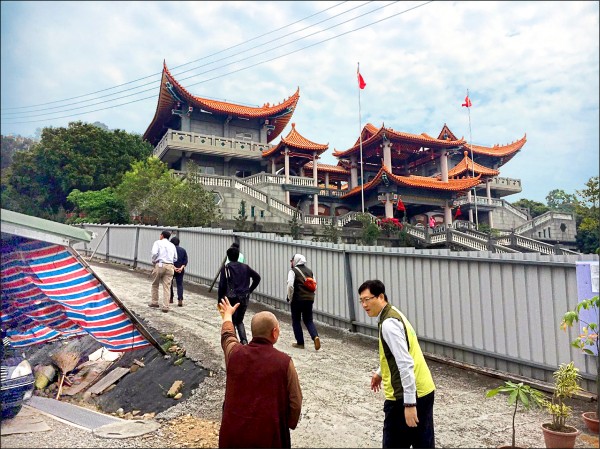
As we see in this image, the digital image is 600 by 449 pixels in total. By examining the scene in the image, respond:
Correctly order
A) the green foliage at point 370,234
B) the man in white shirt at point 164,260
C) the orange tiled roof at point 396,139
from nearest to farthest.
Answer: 1. the man in white shirt at point 164,260
2. the green foliage at point 370,234
3. the orange tiled roof at point 396,139

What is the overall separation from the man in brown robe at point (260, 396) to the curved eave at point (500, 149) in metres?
44.1

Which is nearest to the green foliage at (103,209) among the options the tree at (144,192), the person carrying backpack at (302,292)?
the tree at (144,192)

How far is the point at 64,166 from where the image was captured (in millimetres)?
26531

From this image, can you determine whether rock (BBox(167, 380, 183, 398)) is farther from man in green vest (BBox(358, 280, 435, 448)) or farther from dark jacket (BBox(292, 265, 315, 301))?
man in green vest (BBox(358, 280, 435, 448))

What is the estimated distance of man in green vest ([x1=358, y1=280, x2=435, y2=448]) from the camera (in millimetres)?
2705

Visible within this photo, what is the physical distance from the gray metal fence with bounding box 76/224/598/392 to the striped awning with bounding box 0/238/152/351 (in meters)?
4.10

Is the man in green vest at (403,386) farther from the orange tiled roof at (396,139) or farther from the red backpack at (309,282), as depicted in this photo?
the orange tiled roof at (396,139)

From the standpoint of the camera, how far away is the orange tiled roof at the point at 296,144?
31656 millimetres

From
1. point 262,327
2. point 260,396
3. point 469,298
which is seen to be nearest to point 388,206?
point 469,298

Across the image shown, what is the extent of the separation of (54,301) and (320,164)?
35.2 metres

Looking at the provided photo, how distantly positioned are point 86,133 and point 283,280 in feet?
81.4

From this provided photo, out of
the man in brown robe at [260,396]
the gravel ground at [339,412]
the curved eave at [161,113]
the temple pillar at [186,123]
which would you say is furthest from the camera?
the temple pillar at [186,123]

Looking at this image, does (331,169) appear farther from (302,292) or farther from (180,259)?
(302,292)

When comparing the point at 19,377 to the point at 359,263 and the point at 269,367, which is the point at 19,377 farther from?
the point at 359,263
